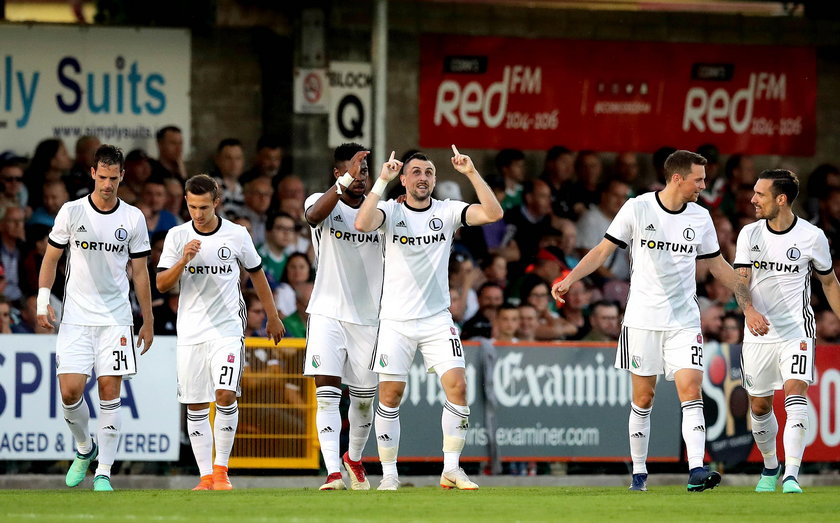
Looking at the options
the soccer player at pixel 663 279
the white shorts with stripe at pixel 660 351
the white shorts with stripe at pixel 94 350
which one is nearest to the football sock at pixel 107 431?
the white shorts with stripe at pixel 94 350

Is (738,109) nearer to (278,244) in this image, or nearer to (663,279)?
(278,244)

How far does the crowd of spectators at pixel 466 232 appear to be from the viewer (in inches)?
711

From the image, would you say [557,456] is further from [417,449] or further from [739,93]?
[739,93]

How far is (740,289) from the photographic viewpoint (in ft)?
44.1

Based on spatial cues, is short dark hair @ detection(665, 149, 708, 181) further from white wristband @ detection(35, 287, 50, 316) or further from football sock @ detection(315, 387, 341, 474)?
white wristband @ detection(35, 287, 50, 316)

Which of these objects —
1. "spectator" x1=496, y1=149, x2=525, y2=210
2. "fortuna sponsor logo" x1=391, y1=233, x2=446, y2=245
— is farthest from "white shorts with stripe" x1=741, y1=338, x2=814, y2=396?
"spectator" x1=496, y1=149, x2=525, y2=210

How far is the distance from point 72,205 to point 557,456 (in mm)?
6645

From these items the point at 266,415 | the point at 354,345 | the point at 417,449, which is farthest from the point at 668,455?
the point at 354,345

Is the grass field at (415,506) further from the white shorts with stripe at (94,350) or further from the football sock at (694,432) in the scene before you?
the white shorts with stripe at (94,350)

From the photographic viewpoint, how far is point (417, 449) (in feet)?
57.1

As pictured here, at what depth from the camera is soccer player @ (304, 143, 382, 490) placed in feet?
43.8

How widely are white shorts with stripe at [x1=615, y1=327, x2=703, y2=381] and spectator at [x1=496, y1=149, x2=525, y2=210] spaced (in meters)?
7.61

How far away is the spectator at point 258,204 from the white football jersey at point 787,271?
7.01 metres

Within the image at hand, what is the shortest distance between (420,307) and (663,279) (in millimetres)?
1874
